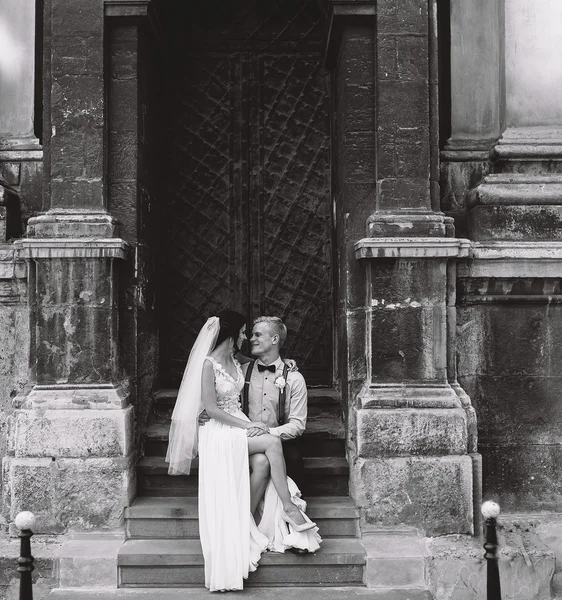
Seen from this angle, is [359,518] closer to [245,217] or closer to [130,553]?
[130,553]

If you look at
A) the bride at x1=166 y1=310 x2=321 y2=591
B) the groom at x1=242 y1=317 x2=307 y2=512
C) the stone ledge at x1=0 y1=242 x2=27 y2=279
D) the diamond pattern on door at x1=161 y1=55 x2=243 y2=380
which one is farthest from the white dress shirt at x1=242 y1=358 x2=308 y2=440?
the stone ledge at x1=0 y1=242 x2=27 y2=279

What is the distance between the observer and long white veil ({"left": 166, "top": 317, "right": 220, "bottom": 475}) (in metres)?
5.93

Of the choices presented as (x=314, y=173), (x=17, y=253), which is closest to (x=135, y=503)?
(x=17, y=253)

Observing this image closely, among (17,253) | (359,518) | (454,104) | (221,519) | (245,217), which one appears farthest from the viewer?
(245,217)

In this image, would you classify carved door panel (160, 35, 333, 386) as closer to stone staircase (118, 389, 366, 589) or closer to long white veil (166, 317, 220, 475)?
stone staircase (118, 389, 366, 589)

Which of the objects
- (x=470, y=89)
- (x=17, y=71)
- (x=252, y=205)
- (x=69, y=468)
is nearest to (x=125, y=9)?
(x=17, y=71)

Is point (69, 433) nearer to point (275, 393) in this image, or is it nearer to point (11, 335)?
point (11, 335)

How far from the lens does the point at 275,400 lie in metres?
6.11

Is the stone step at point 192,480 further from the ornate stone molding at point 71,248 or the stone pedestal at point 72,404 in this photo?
the ornate stone molding at point 71,248

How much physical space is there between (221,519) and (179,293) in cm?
251

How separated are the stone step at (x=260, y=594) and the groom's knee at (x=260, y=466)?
790mm

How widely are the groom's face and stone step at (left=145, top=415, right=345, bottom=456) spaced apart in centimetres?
92

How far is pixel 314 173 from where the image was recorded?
294 inches

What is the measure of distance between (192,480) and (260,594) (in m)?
1.22
